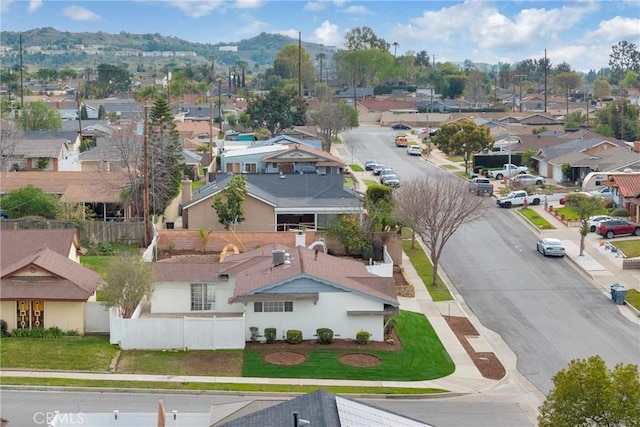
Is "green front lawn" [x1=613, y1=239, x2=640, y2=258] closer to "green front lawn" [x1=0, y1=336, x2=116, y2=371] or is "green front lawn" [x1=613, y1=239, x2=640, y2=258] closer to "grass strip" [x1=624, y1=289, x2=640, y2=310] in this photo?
"grass strip" [x1=624, y1=289, x2=640, y2=310]

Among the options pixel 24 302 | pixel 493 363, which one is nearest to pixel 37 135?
pixel 24 302

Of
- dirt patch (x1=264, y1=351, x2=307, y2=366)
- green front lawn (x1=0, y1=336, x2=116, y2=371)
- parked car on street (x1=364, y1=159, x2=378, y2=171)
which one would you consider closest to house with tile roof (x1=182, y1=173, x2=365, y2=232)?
dirt patch (x1=264, y1=351, x2=307, y2=366)

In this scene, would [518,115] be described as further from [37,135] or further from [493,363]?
[493,363]

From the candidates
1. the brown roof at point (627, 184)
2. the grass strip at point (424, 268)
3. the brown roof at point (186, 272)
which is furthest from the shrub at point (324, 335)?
the brown roof at point (627, 184)

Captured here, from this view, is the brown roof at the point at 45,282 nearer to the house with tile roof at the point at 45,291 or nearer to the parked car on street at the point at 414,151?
the house with tile roof at the point at 45,291

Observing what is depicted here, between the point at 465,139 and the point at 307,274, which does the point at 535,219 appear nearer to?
the point at 465,139
